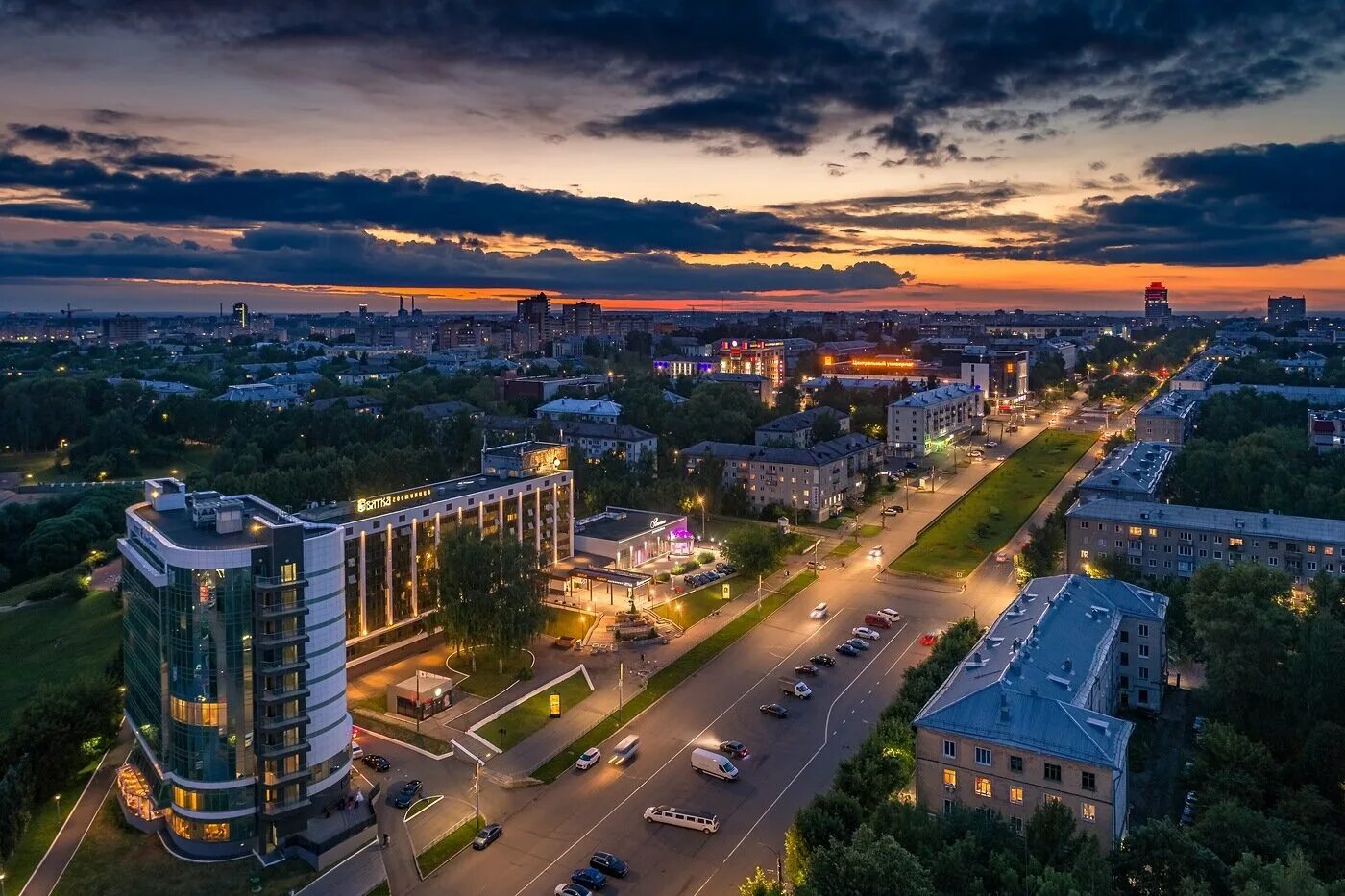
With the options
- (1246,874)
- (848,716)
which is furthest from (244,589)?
(1246,874)

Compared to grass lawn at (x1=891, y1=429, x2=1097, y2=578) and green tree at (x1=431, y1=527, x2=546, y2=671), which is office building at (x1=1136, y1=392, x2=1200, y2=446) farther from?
green tree at (x1=431, y1=527, x2=546, y2=671)

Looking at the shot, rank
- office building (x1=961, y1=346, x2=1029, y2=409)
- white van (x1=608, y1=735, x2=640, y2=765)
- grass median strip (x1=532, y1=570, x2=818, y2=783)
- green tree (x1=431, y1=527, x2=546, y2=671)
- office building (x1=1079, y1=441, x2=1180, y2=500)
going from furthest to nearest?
office building (x1=961, y1=346, x2=1029, y2=409) → office building (x1=1079, y1=441, x2=1180, y2=500) → green tree (x1=431, y1=527, x2=546, y2=671) → grass median strip (x1=532, y1=570, x2=818, y2=783) → white van (x1=608, y1=735, x2=640, y2=765)

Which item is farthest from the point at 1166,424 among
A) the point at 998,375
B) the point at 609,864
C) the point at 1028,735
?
the point at 609,864

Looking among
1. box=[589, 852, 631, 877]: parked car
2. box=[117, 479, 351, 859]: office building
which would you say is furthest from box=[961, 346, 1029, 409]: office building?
box=[117, 479, 351, 859]: office building

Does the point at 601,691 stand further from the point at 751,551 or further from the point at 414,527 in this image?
the point at 751,551

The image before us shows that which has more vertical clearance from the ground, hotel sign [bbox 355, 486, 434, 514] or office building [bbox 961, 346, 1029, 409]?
office building [bbox 961, 346, 1029, 409]
